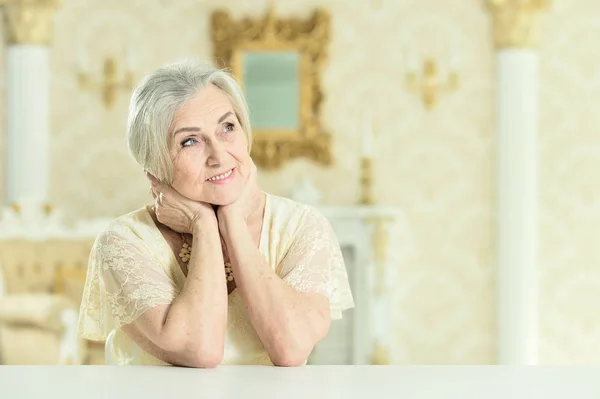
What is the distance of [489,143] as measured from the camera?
6.21 metres

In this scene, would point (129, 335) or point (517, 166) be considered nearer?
point (129, 335)

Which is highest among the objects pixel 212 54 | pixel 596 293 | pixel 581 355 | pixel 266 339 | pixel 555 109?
pixel 212 54

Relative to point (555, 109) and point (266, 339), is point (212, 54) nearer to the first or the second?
point (555, 109)

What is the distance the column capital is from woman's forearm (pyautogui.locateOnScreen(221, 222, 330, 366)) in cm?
469

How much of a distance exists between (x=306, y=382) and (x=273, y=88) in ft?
16.5

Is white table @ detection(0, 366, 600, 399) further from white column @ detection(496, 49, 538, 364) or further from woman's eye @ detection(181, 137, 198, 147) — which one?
white column @ detection(496, 49, 538, 364)

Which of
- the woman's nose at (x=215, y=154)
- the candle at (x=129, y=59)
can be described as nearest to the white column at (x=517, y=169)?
the candle at (x=129, y=59)

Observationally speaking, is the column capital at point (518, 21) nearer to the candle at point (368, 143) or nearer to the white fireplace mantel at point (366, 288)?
the candle at point (368, 143)

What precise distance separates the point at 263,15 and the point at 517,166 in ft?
7.10

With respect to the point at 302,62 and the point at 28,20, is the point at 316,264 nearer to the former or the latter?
the point at 302,62

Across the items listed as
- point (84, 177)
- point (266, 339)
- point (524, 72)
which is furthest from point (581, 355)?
point (266, 339)

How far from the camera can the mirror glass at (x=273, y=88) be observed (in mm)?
6207

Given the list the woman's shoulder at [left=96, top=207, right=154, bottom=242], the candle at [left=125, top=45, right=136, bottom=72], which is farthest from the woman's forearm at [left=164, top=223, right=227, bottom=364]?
the candle at [left=125, top=45, right=136, bottom=72]

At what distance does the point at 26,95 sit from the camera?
6141mm
